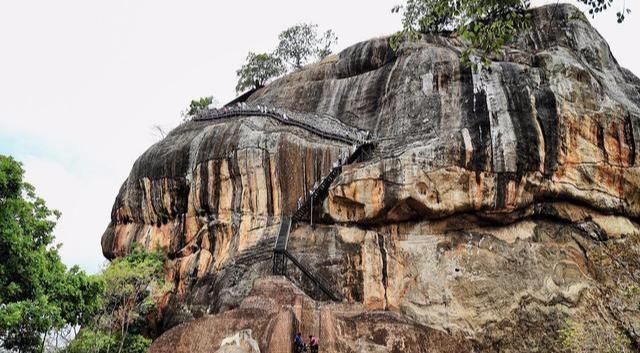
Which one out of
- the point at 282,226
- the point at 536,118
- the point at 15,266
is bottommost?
the point at 15,266

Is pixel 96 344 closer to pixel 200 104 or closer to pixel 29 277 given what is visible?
pixel 29 277

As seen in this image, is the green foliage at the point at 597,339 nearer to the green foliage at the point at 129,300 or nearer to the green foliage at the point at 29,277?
the green foliage at the point at 29,277

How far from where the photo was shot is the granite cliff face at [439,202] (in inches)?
730

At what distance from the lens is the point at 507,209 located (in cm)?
→ 1983

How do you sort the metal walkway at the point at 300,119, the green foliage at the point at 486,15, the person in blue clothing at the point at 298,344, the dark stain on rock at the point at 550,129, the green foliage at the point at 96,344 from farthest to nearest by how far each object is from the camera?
the metal walkway at the point at 300,119 → the dark stain on rock at the point at 550,129 → the green foliage at the point at 96,344 → the person in blue clothing at the point at 298,344 → the green foliage at the point at 486,15

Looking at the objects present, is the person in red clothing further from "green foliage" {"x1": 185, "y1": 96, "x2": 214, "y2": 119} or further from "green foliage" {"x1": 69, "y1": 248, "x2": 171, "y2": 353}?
"green foliage" {"x1": 185, "y1": 96, "x2": 214, "y2": 119}

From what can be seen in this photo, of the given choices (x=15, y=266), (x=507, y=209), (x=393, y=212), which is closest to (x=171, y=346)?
(x=15, y=266)

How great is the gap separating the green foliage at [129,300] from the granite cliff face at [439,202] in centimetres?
66

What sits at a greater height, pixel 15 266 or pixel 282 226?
pixel 282 226

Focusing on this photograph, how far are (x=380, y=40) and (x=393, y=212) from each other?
1082 cm

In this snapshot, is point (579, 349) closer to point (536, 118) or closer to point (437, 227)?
point (437, 227)

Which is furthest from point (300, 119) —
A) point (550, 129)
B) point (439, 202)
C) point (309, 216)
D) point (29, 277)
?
point (29, 277)

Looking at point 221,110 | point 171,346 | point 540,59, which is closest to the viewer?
point 171,346

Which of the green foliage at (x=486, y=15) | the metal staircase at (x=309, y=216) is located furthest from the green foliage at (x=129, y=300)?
the green foliage at (x=486, y=15)
